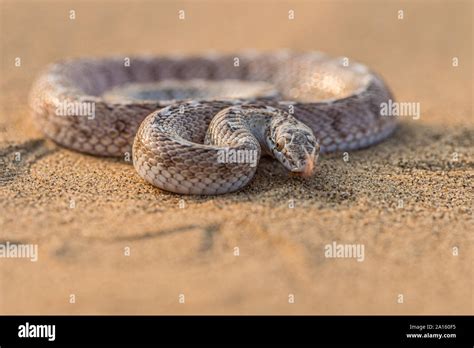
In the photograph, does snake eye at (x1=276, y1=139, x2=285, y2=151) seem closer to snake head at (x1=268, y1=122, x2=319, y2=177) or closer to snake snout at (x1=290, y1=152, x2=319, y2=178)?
snake head at (x1=268, y1=122, x2=319, y2=177)

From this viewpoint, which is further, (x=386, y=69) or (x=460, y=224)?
(x=386, y=69)

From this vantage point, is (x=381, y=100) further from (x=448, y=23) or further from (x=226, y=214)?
(x=448, y=23)

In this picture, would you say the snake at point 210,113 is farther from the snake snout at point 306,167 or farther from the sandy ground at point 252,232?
the sandy ground at point 252,232

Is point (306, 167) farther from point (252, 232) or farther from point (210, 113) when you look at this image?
point (210, 113)

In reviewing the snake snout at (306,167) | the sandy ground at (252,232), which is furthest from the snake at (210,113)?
the sandy ground at (252,232)

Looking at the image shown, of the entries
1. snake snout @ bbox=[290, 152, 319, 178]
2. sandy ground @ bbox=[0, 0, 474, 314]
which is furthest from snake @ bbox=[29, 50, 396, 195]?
sandy ground @ bbox=[0, 0, 474, 314]

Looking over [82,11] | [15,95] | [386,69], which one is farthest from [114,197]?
[82,11]

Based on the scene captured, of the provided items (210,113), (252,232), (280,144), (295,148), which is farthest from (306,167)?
(210,113)

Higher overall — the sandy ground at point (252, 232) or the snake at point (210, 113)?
the snake at point (210, 113)
